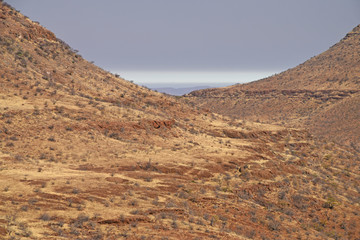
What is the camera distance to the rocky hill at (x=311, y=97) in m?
69.6

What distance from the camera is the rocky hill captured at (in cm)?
6956

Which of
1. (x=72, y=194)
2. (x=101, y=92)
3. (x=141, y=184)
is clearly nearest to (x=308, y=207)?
(x=141, y=184)

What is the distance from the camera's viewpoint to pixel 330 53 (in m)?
109

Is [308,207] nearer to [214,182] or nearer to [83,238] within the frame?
[214,182]

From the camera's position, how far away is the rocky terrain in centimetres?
1322

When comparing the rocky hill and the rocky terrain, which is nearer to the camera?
the rocky terrain

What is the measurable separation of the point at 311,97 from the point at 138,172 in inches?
2966

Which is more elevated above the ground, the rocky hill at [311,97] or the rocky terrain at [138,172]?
the rocky hill at [311,97]

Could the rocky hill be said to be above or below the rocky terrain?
above

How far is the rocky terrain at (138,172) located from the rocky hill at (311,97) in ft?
94.2

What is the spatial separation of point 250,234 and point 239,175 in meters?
8.65

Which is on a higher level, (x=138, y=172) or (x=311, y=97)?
(x=311, y=97)

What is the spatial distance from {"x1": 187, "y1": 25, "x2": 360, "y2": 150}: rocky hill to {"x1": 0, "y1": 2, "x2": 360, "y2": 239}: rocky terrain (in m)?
28.7

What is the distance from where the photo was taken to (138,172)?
2008cm
